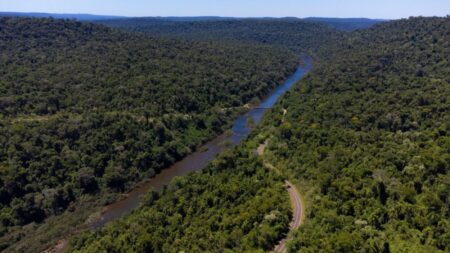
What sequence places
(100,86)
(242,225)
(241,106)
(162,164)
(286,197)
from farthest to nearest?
1. (241,106)
2. (100,86)
3. (162,164)
4. (286,197)
5. (242,225)

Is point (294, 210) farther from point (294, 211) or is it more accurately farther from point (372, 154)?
point (372, 154)

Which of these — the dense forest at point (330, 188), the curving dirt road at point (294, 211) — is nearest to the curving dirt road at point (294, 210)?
A: the curving dirt road at point (294, 211)

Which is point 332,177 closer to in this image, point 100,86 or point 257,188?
point 257,188

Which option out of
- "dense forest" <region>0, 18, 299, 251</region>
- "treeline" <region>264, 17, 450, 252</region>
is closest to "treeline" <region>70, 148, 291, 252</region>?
"treeline" <region>264, 17, 450, 252</region>

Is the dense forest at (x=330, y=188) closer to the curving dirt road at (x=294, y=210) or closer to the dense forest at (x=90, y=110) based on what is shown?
the curving dirt road at (x=294, y=210)

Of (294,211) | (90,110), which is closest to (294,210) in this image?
(294,211)

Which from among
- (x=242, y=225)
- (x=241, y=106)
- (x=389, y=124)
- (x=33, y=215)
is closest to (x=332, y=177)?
(x=242, y=225)

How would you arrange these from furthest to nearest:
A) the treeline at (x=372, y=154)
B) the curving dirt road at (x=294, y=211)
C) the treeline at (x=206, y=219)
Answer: the treeline at (x=206, y=219) < the curving dirt road at (x=294, y=211) < the treeline at (x=372, y=154)
